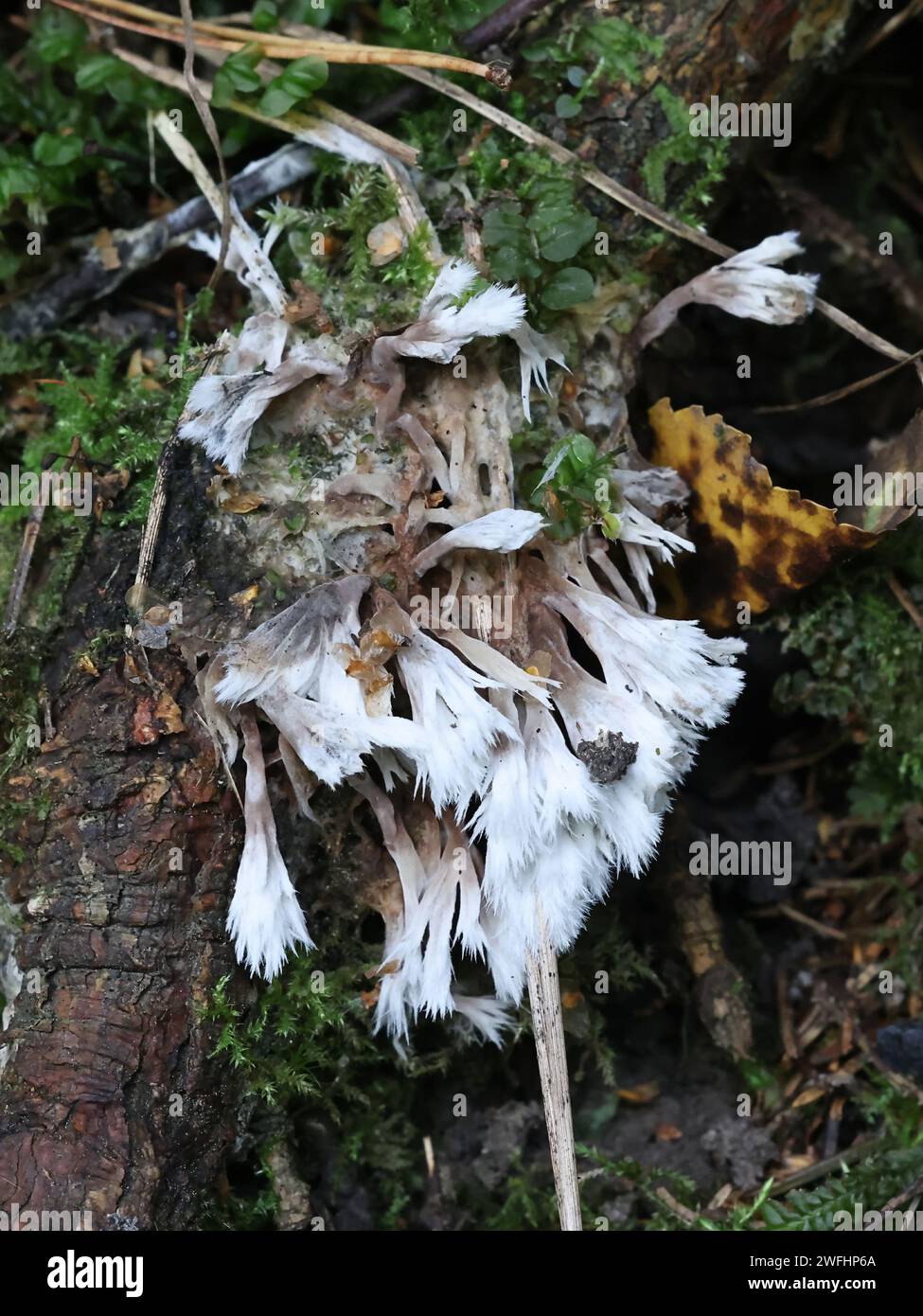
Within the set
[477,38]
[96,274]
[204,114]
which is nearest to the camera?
[204,114]

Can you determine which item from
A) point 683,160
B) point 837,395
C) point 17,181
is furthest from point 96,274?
point 837,395

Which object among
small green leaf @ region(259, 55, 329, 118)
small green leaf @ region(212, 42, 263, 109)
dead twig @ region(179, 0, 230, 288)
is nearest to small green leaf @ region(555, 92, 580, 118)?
small green leaf @ region(259, 55, 329, 118)

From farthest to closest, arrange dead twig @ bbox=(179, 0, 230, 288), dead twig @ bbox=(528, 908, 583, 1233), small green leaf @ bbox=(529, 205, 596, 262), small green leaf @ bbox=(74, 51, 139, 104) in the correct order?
small green leaf @ bbox=(74, 51, 139, 104)
dead twig @ bbox=(179, 0, 230, 288)
small green leaf @ bbox=(529, 205, 596, 262)
dead twig @ bbox=(528, 908, 583, 1233)

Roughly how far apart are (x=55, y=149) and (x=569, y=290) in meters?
1.66

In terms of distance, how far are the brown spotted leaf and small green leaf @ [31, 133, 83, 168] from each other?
194cm

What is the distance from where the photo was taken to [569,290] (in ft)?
9.68

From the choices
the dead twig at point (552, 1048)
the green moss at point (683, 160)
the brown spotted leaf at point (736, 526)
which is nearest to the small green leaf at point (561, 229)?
the green moss at point (683, 160)

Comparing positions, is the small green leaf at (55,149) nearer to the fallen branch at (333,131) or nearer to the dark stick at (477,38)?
the fallen branch at (333,131)

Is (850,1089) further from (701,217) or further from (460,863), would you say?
(701,217)

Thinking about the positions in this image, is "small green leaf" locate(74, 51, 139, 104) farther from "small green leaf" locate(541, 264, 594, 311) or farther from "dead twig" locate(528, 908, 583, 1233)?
"dead twig" locate(528, 908, 583, 1233)

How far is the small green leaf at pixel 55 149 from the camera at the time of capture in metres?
3.31

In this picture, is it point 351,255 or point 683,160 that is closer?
point 351,255

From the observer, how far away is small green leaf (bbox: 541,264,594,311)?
2947 millimetres

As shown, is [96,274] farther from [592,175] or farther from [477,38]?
[592,175]
